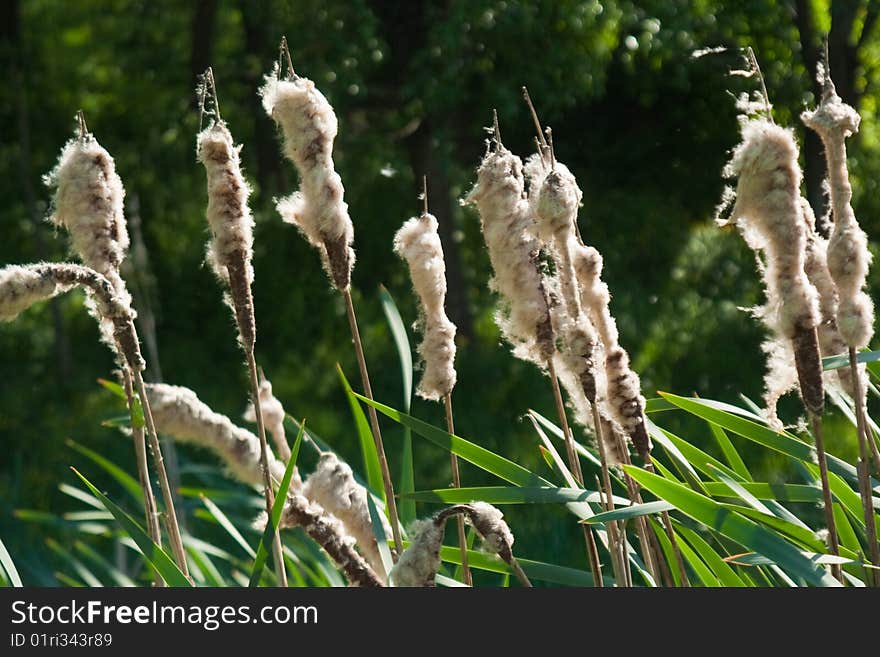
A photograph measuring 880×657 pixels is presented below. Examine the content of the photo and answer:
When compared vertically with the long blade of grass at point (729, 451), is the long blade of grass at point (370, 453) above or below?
above

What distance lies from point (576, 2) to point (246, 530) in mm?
3309

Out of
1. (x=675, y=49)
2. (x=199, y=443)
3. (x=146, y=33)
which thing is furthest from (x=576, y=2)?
(x=199, y=443)

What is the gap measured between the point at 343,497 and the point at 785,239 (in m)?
0.58

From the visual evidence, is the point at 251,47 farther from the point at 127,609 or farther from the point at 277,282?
the point at 127,609

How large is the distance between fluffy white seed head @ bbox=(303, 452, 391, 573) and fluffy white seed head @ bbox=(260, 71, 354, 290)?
0.22 metres

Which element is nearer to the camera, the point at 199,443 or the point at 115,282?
the point at 115,282

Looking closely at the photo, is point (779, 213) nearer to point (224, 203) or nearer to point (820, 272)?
Answer: point (820, 272)

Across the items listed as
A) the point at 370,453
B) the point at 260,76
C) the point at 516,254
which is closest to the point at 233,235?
the point at 516,254

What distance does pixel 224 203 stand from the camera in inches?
47.0

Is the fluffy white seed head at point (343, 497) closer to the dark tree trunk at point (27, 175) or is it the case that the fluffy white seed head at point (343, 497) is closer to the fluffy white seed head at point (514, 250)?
the fluffy white seed head at point (514, 250)

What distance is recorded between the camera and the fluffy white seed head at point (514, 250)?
1.30 m

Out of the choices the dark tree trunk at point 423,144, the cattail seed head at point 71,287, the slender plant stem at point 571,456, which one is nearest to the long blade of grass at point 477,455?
the slender plant stem at point 571,456

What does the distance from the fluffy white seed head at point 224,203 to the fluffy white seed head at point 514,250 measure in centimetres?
28

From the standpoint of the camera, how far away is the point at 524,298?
130cm
